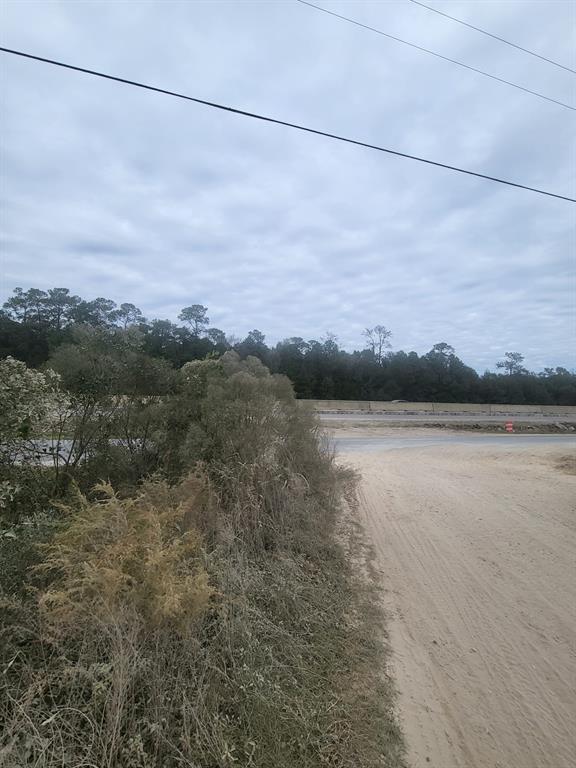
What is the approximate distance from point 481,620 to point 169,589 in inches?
140

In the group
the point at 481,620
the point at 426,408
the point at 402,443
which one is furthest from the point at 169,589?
the point at 426,408

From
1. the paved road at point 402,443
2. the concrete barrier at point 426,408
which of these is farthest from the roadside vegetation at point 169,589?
the concrete barrier at point 426,408

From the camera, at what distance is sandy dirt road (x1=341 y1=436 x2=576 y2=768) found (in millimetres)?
3180

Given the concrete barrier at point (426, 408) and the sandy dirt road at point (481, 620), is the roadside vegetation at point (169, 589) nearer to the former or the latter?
the sandy dirt road at point (481, 620)

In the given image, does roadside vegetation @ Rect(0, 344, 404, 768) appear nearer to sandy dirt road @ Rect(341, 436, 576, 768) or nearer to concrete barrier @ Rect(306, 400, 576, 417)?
sandy dirt road @ Rect(341, 436, 576, 768)

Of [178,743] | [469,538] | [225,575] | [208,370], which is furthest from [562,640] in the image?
[208,370]

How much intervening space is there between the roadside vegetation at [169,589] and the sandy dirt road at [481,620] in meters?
0.37

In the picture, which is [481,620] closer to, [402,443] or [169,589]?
[169,589]

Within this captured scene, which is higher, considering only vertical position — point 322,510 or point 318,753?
point 322,510

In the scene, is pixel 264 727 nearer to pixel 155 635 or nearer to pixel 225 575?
pixel 155 635

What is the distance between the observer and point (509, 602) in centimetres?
525

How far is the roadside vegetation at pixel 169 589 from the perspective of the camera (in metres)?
2.60

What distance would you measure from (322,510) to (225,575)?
305 cm

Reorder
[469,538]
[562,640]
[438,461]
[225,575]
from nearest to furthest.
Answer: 1. [225,575]
2. [562,640]
3. [469,538]
4. [438,461]
